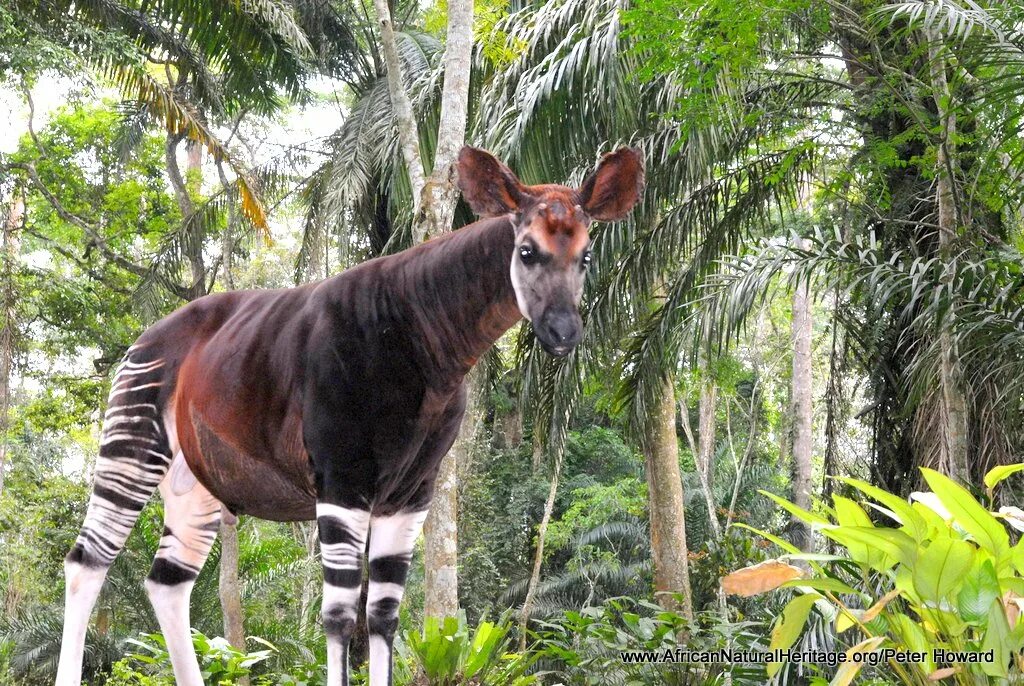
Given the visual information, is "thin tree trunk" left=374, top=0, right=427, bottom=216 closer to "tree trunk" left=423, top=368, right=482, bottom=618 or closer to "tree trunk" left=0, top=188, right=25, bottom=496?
"tree trunk" left=423, top=368, right=482, bottom=618

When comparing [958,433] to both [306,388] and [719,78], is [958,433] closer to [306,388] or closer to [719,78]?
[719,78]

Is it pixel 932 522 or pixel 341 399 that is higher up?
pixel 341 399

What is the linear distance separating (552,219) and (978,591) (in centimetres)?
171

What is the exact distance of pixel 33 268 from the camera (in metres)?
13.8

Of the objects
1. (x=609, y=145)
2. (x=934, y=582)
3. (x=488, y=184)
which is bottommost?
(x=934, y=582)

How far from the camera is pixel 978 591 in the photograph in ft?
9.71

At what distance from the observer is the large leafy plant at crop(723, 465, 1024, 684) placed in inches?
114

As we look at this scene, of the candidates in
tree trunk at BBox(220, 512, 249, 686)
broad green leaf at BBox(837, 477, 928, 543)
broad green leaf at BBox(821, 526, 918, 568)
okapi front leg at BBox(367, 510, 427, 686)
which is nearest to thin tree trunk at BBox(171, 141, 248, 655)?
tree trunk at BBox(220, 512, 249, 686)

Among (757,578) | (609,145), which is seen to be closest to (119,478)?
Result: (757,578)

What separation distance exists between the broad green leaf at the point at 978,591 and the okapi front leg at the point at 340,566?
187cm

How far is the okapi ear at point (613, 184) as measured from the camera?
10.5 feet

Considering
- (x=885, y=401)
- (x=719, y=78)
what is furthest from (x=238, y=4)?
(x=885, y=401)

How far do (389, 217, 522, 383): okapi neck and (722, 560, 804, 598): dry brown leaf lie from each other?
3.50 ft

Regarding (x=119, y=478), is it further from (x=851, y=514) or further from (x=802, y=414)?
(x=802, y=414)
